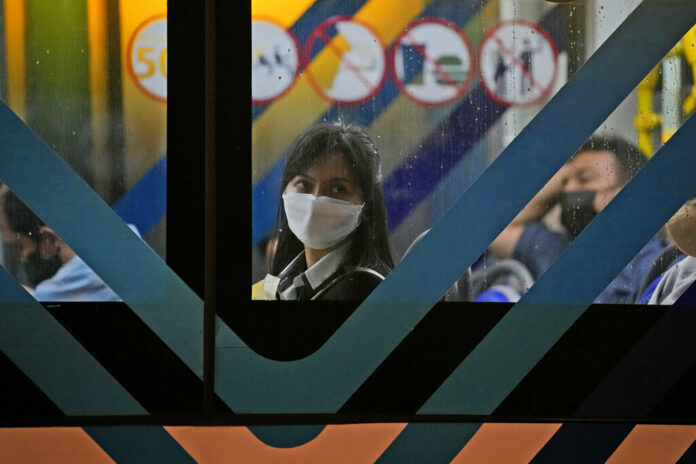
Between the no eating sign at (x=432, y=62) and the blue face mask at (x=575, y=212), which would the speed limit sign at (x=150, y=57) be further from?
the blue face mask at (x=575, y=212)

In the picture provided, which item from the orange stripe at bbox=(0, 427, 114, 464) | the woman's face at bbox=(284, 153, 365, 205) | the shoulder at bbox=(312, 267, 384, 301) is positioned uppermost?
the woman's face at bbox=(284, 153, 365, 205)

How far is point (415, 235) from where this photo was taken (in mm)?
2377

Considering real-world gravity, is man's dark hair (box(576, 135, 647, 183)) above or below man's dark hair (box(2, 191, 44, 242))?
above

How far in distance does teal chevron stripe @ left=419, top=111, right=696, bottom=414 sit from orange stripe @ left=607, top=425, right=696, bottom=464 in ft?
1.11

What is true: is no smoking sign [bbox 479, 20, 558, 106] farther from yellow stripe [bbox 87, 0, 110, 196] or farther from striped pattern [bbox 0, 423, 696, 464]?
yellow stripe [bbox 87, 0, 110, 196]

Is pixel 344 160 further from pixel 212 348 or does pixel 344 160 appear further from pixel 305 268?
pixel 212 348

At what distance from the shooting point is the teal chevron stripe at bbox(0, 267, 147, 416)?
2354 millimetres

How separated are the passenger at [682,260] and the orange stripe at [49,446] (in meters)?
1.54

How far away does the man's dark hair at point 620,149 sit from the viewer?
2.37 m

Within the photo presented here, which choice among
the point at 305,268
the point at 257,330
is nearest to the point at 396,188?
the point at 305,268

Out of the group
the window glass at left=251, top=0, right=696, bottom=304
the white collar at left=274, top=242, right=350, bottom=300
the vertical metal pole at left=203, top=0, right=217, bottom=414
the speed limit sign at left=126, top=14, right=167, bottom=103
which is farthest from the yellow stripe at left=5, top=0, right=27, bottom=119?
the white collar at left=274, top=242, right=350, bottom=300

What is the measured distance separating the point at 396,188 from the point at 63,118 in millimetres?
905

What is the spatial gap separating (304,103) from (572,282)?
859 mm

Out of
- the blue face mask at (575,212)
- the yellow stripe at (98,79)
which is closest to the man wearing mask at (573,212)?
the blue face mask at (575,212)
